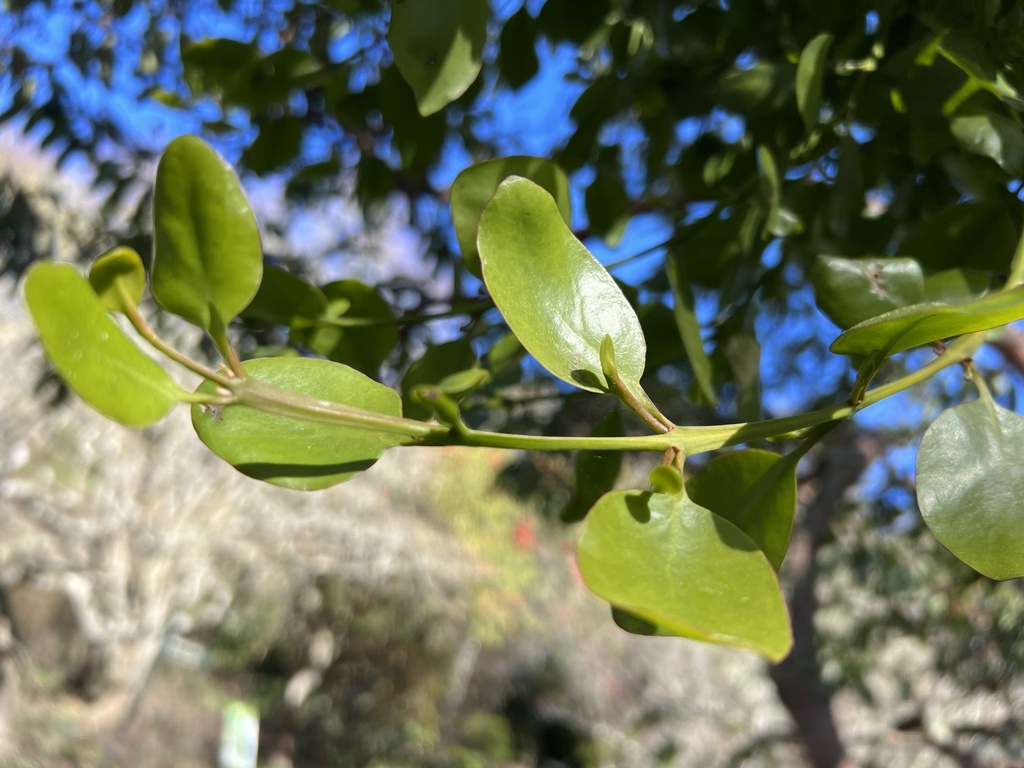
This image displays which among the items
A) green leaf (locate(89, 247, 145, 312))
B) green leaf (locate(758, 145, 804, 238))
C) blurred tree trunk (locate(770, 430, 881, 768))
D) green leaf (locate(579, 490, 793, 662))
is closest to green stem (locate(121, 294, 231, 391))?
green leaf (locate(89, 247, 145, 312))

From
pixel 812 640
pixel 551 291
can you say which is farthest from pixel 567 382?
pixel 812 640

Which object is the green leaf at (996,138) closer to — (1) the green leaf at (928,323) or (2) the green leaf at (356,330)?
(1) the green leaf at (928,323)

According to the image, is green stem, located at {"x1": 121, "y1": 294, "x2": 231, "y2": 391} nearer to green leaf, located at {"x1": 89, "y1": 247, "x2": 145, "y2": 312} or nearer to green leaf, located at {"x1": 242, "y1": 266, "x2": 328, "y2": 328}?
green leaf, located at {"x1": 89, "y1": 247, "x2": 145, "y2": 312}

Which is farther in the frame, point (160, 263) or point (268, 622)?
point (268, 622)

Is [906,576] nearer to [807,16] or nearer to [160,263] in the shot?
[807,16]

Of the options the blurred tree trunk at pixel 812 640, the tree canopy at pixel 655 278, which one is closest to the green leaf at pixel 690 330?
the tree canopy at pixel 655 278

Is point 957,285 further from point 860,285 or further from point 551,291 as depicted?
point 551,291

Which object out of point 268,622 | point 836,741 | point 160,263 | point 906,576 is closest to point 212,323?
point 160,263
